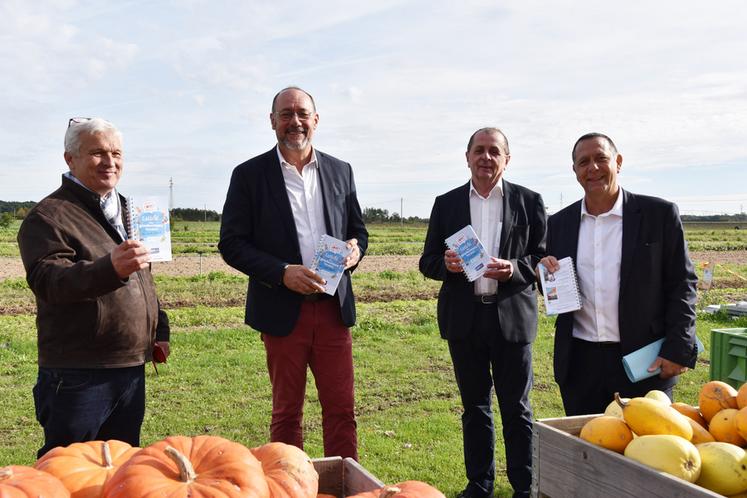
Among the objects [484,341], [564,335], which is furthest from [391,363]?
[564,335]

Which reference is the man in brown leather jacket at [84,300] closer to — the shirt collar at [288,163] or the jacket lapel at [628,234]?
the shirt collar at [288,163]

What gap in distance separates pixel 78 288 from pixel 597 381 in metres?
2.69

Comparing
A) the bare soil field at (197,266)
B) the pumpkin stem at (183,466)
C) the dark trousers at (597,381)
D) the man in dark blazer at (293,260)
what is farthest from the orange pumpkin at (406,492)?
the bare soil field at (197,266)

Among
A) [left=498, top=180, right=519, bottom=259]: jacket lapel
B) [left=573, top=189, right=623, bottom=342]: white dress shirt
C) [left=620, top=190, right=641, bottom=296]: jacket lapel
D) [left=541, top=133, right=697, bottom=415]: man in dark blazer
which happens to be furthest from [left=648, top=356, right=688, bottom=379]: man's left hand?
[left=498, top=180, right=519, bottom=259]: jacket lapel

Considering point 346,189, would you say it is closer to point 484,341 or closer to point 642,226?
point 484,341

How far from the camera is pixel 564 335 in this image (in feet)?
11.9

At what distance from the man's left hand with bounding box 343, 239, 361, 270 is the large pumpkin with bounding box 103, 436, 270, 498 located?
5.97 ft

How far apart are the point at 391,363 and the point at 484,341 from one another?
434 cm

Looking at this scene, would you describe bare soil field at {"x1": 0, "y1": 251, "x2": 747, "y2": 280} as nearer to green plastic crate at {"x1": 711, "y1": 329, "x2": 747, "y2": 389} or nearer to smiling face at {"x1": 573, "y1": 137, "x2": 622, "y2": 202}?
green plastic crate at {"x1": 711, "y1": 329, "x2": 747, "y2": 389}

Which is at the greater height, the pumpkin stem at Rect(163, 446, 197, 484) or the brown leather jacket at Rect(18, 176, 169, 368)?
the brown leather jacket at Rect(18, 176, 169, 368)

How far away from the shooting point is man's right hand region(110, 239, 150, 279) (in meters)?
2.71

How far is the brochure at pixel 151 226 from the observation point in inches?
109

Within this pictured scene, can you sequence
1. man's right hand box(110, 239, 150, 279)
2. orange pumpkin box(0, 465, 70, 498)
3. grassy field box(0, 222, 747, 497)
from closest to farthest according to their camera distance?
orange pumpkin box(0, 465, 70, 498), man's right hand box(110, 239, 150, 279), grassy field box(0, 222, 747, 497)

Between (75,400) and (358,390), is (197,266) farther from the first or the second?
(75,400)
